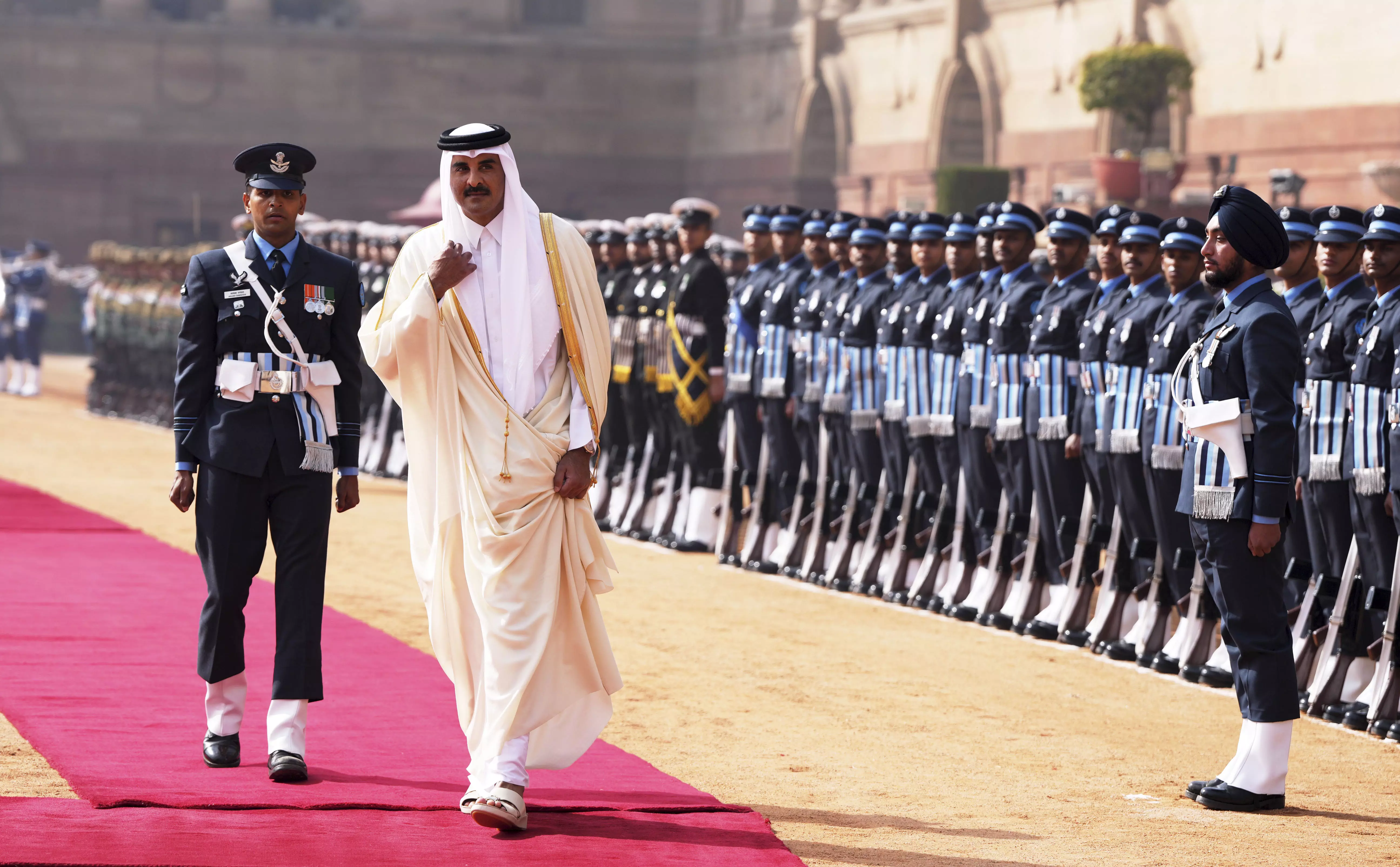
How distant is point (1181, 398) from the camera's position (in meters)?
8.05

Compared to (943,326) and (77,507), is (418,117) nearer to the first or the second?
(77,507)

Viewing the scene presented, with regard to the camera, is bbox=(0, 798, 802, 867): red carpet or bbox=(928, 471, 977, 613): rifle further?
bbox=(928, 471, 977, 613): rifle

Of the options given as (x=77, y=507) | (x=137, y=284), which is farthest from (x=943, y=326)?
(x=137, y=284)

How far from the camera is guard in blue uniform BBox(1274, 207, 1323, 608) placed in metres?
10.2

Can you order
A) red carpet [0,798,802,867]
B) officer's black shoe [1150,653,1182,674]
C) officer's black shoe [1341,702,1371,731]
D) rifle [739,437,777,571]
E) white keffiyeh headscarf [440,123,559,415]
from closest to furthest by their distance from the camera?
red carpet [0,798,802,867]
white keffiyeh headscarf [440,123,559,415]
officer's black shoe [1341,702,1371,731]
officer's black shoe [1150,653,1182,674]
rifle [739,437,777,571]

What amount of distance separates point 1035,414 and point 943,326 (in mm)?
1093

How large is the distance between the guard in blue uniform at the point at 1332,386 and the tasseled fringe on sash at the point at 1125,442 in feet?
3.32

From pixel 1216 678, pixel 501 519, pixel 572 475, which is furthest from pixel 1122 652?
pixel 501 519

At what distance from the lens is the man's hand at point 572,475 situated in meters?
6.98

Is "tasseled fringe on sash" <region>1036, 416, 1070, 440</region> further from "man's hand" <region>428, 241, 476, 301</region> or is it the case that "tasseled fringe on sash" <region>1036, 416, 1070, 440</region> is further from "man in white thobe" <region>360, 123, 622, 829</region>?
"man's hand" <region>428, 241, 476, 301</region>

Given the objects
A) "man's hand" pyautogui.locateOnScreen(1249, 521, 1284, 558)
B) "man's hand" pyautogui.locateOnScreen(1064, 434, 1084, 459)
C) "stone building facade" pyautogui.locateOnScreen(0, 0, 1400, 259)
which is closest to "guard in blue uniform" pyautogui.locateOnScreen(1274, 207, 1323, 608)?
"man's hand" pyautogui.locateOnScreen(1064, 434, 1084, 459)

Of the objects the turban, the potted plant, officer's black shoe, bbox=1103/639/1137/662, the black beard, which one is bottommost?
officer's black shoe, bbox=1103/639/1137/662

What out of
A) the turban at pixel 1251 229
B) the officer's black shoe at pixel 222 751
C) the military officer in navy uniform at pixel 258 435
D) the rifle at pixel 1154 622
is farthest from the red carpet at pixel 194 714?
the rifle at pixel 1154 622

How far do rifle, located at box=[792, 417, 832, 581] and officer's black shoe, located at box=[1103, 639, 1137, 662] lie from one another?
9.96ft
